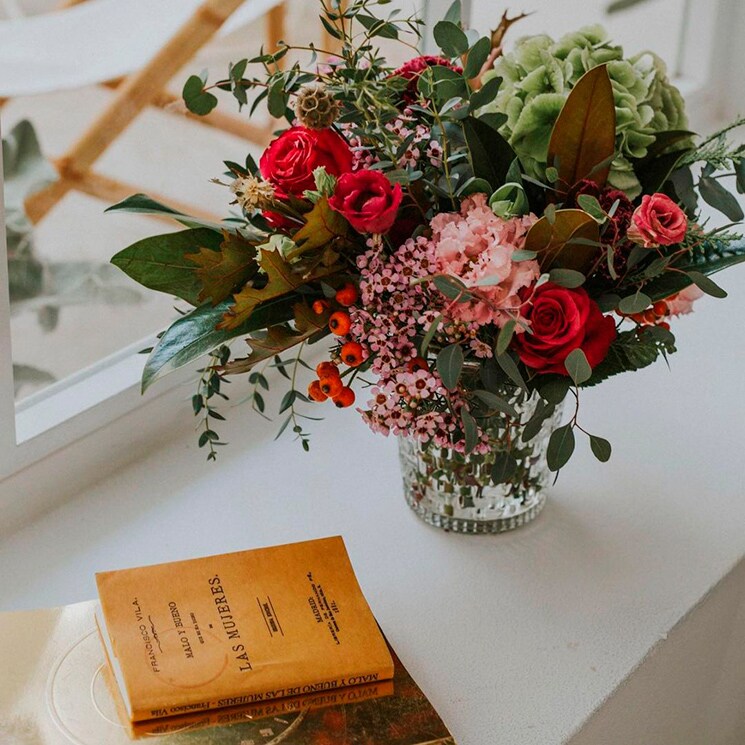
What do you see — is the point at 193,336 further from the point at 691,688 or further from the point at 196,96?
the point at 691,688

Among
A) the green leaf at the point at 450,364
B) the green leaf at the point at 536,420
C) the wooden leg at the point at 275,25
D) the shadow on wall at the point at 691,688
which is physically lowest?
the shadow on wall at the point at 691,688

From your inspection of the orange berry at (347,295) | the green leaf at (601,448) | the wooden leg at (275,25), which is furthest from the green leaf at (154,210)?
the wooden leg at (275,25)

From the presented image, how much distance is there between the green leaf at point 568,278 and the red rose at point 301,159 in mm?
174

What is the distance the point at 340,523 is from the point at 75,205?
44 cm

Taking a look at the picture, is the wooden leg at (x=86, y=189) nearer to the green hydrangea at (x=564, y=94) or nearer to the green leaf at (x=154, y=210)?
the green leaf at (x=154, y=210)

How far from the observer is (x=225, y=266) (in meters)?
0.79

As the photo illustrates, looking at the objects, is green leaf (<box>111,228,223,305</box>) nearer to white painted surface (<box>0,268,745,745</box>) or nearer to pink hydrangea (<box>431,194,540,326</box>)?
pink hydrangea (<box>431,194,540,326</box>)

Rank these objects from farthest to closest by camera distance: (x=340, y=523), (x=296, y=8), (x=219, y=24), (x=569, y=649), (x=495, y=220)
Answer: (x=296, y=8) → (x=219, y=24) → (x=340, y=523) → (x=569, y=649) → (x=495, y=220)

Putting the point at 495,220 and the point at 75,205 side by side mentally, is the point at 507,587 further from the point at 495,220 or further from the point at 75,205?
the point at 75,205

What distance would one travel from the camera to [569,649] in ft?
2.98

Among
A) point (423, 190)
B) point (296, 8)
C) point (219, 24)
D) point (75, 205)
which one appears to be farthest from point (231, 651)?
point (296, 8)

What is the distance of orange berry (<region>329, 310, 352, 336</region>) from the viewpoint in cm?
81

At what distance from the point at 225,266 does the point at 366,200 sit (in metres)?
0.12

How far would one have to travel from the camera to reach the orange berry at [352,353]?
2.66 feet
